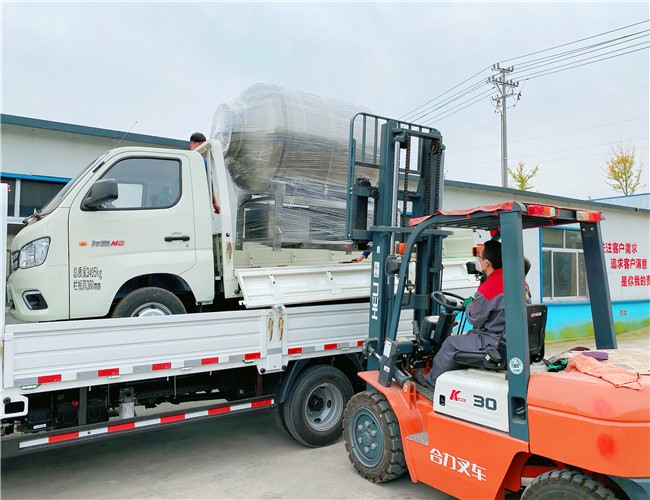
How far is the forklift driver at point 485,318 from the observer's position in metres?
3.91

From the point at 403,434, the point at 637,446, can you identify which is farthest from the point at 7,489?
the point at 637,446

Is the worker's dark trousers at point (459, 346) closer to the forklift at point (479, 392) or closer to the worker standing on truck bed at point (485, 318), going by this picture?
the worker standing on truck bed at point (485, 318)

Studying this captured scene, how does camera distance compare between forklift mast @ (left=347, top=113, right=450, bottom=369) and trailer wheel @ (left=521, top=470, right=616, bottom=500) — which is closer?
trailer wheel @ (left=521, top=470, right=616, bottom=500)

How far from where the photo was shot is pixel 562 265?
588 inches

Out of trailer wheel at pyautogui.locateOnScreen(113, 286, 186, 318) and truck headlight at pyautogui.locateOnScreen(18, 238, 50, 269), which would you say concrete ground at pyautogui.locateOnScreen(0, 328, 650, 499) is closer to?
trailer wheel at pyautogui.locateOnScreen(113, 286, 186, 318)

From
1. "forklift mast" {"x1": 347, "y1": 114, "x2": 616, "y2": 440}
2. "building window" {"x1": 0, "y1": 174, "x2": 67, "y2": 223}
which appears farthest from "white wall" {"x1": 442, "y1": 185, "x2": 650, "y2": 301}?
"building window" {"x1": 0, "y1": 174, "x2": 67, "y2": 223}

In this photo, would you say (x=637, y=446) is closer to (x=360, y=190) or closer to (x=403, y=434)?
(x=403, y=434)

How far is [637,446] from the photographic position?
289cm

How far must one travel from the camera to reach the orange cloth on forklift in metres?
3.07

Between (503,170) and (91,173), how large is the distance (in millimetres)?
23154

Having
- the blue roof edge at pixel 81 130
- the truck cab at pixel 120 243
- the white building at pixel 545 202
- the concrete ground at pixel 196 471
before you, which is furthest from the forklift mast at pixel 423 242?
the blue roof edge at pixel 81 130

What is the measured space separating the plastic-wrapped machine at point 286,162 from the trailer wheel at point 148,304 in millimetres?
1218

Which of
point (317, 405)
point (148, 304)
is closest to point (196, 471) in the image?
point (317, 405)

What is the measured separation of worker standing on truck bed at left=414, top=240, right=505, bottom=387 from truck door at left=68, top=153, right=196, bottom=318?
8.40ft
